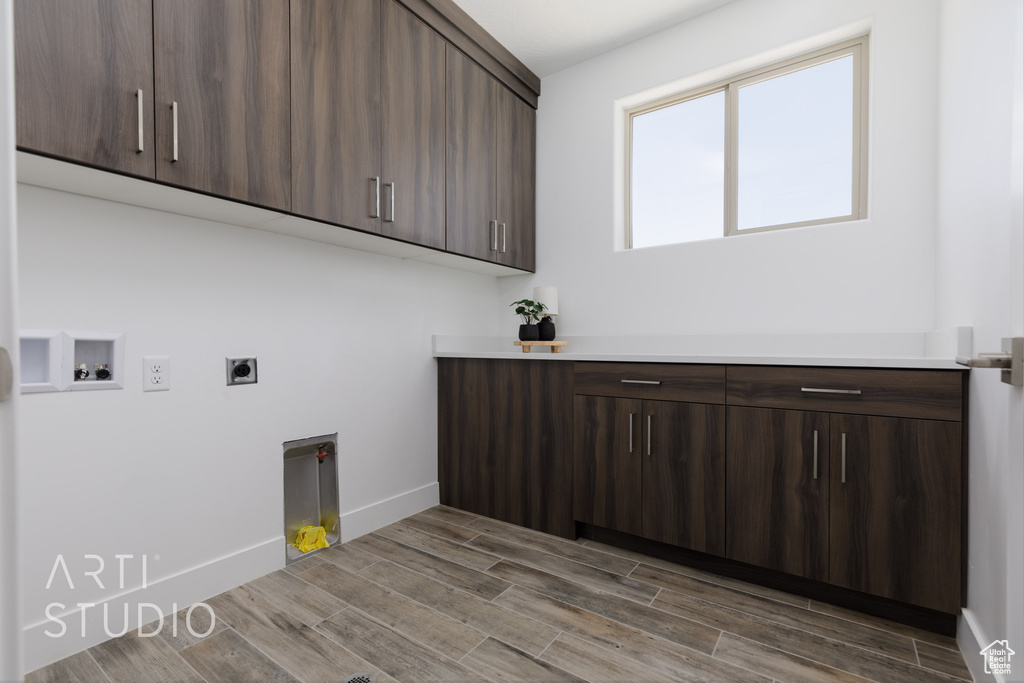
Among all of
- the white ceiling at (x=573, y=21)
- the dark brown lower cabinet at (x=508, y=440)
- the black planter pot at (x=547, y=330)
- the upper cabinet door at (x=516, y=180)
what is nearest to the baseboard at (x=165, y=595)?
the dark brown lower cabinet at (x=508, y=440)

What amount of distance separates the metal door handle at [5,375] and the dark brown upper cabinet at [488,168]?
1.89m

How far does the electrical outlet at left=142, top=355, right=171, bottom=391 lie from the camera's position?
1646mm

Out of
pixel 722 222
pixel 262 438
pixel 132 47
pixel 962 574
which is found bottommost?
pixel 962 574

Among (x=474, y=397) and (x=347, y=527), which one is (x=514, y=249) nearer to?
(x=474, y=397)

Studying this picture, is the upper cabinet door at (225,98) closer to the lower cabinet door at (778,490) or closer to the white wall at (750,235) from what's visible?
the white wall at (750,235)

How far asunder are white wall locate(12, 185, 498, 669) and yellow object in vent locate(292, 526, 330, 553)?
0.12 m

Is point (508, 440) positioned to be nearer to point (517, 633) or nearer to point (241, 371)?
point (517, 633)

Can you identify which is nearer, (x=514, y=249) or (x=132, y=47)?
(x=132, y=47)

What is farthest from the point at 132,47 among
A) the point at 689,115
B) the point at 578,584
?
the point at 689,115

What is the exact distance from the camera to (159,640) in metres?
1.53

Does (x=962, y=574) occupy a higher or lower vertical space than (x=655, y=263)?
lower

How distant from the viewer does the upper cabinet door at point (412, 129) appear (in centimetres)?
208

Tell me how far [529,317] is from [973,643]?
2175 mm

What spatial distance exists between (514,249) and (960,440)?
2.11 meters
